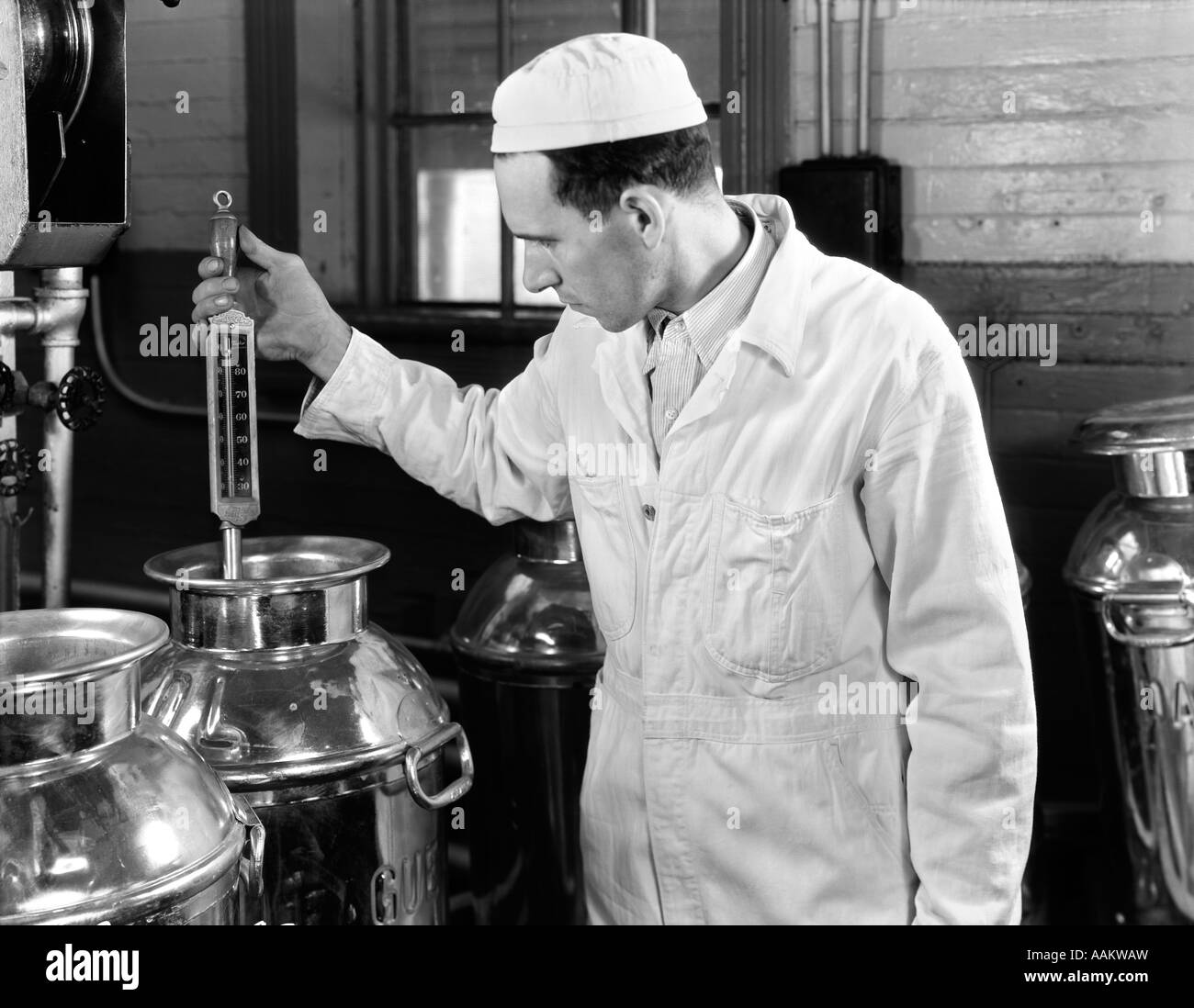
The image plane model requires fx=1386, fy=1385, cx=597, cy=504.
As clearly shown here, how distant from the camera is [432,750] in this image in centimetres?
186

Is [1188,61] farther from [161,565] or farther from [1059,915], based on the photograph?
[161,565]

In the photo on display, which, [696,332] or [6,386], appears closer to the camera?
[696,332]

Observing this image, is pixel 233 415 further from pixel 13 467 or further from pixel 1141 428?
pixel 1141 428

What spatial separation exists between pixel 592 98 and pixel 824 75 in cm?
155

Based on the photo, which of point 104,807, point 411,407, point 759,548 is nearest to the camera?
point 104,807

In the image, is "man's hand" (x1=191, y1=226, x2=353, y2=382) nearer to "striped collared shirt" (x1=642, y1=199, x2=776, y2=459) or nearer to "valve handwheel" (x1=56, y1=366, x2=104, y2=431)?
"valve handwheel" (x1=56, y1=366, x2=104, y2=431)

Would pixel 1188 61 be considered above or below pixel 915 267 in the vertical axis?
above

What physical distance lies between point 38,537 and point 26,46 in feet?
8.52

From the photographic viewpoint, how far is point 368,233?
3.62 metres

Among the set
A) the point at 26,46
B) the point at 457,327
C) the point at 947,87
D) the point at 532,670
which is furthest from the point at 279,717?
the point at 947,87

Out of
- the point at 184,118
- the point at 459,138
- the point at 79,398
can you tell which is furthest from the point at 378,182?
the point at 79,398

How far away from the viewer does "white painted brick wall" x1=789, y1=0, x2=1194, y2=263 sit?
2750mm

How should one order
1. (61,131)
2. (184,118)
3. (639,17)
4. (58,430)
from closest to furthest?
(61,131)
(58,430)
(639,17)
(184,118)

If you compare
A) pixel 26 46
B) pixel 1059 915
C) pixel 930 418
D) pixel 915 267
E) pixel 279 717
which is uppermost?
Result: pixel 26 46
